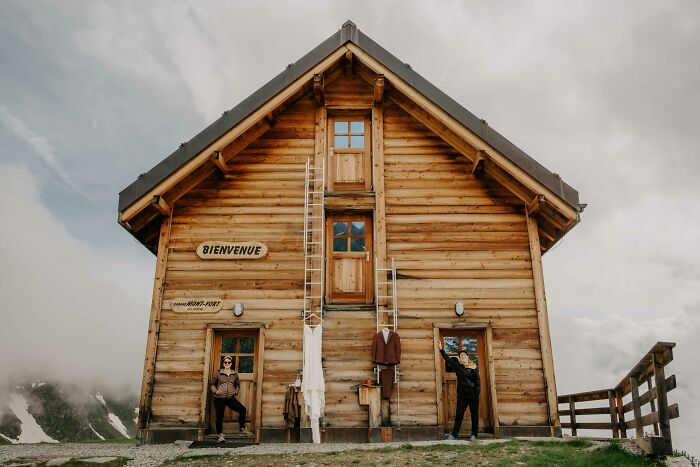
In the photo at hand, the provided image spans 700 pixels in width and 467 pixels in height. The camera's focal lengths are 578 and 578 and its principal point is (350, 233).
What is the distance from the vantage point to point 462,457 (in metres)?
9.10

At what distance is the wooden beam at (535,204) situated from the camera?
12539mm

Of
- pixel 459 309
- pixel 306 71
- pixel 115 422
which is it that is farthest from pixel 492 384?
pixel 115 422

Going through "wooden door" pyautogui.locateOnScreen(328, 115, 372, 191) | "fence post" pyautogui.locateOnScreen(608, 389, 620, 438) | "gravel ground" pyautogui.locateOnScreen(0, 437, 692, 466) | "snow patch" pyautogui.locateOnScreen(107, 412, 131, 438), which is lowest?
"snow patch" pyautogui.locateOnScreen(107, 412, 131, 438)

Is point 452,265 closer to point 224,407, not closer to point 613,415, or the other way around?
point 613,415

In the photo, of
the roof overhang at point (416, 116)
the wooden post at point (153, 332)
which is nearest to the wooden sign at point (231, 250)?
the wooden post at point (153, 332)

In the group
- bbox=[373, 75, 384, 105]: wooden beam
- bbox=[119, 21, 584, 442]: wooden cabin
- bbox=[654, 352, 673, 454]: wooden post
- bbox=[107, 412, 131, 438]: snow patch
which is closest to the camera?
bbox=[654, 352, 673, 454]: wooden post

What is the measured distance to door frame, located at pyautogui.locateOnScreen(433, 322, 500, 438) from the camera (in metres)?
12.1

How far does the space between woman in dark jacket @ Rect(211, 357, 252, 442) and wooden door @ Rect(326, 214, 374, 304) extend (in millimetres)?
2654

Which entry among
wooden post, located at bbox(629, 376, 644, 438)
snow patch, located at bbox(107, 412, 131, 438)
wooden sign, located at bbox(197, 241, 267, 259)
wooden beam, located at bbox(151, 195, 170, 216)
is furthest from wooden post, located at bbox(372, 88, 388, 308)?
snow patch, located at bbox(107, 412, 131, 438)

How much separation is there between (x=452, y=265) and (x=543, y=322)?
7.57 feet

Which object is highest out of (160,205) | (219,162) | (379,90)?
(379,90)

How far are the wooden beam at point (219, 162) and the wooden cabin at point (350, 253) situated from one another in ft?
0.18

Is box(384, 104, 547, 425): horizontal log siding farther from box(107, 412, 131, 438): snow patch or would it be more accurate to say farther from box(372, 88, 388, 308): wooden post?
box(107, 412, 131, 438): snow patch

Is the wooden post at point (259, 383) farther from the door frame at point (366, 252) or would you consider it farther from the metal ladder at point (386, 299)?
the metal ladder at point (386, 299)
